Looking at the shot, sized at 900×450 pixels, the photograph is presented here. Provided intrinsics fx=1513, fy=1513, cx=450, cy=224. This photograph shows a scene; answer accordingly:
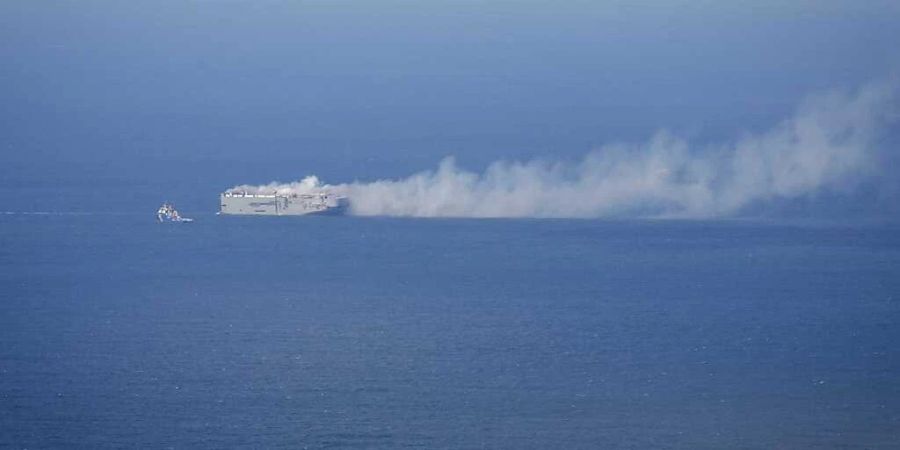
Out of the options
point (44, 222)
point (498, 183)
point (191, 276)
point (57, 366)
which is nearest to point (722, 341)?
point (57, 366)

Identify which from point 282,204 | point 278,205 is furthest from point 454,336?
point 278,205

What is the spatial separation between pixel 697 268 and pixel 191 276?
1958cm

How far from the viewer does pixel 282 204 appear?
253ft

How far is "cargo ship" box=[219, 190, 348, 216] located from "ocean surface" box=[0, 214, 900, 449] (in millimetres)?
3667

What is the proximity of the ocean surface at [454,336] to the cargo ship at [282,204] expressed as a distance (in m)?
3.67

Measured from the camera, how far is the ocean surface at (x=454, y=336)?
1337 inches

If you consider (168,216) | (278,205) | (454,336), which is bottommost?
(454,336)

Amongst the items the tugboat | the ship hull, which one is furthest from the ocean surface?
the ship hull

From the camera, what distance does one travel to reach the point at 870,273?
57.1 metres

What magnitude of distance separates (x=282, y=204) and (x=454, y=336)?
3382 centimetres

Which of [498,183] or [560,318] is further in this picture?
[498,183]

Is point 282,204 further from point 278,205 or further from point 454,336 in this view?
point 454,336

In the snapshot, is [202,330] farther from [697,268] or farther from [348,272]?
[697,268]

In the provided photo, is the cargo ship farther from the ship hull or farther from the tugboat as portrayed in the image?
the tugboat
